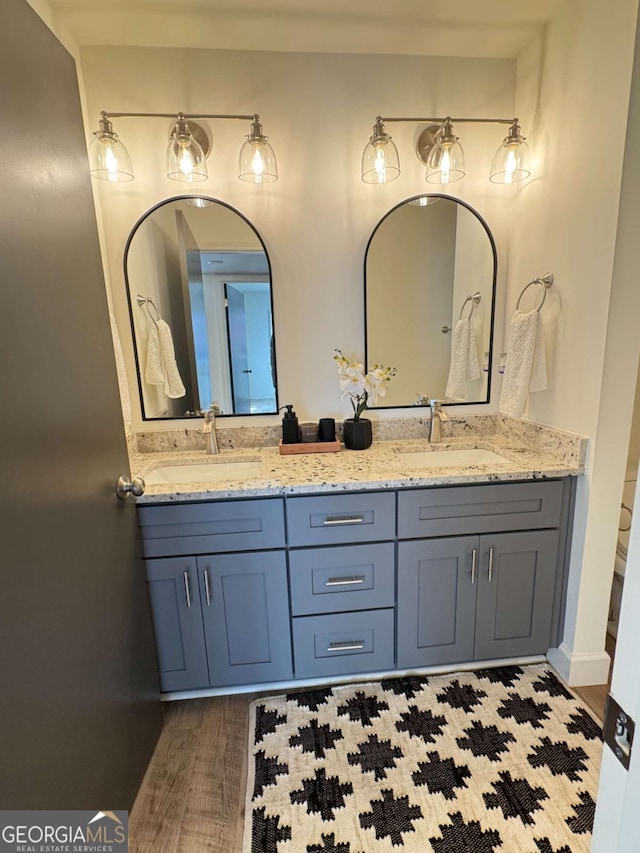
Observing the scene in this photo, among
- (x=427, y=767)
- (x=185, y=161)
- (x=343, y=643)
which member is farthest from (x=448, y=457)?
(x=185, y=161)

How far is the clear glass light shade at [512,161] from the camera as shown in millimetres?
1747

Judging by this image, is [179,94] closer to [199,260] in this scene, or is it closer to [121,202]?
[121,202]

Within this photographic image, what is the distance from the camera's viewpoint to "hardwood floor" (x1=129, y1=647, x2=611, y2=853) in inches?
45.8

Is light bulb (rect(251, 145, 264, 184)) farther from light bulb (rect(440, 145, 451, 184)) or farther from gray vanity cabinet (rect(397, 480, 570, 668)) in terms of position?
gray vanity cabinet (rect(397, 480, 570, 668))

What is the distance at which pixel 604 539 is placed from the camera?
156cm

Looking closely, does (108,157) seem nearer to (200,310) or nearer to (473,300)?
(200,310)

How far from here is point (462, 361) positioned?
204cm

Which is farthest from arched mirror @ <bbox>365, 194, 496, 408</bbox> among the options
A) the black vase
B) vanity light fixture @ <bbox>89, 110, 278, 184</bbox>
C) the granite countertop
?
vanity light fixture @ <bbox>89, 110, 278, 184</bbox>

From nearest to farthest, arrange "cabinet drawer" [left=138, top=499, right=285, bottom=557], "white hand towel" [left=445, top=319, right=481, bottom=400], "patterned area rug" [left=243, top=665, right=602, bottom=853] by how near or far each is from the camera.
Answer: "patterned area rug" [left=243, top=665, right=602, bottom=853]
"cabinet drawer" [left=138, top=499, right=285, bottom=557]
"white hand towel" [left=445, top=319, right=481, bottom=400]

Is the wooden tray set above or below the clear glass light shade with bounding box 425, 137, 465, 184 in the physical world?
below

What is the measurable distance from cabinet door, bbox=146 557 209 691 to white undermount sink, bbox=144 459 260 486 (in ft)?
1.44

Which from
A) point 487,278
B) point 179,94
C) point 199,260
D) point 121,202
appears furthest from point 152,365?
point 487,278

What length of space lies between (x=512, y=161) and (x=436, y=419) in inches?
47.3

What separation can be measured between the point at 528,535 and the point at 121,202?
89.2 inches
